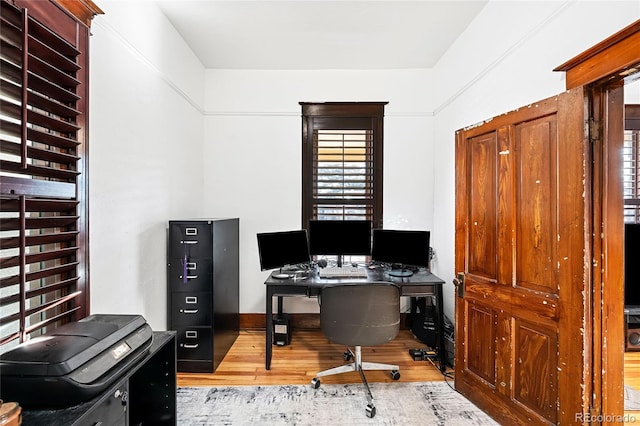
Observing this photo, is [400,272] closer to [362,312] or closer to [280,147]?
[362,312]

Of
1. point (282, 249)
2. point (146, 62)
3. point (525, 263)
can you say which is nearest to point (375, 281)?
point (282, 249)

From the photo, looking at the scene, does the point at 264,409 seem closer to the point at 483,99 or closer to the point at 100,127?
the point at 100,127

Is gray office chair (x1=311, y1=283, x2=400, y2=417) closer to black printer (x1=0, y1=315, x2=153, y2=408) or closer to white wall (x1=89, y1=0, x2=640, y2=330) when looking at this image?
white wall (x1=89, y1=0, x2=640, y2=330)

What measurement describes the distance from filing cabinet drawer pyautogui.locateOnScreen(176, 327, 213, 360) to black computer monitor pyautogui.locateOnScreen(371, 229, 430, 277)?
5.92 ft

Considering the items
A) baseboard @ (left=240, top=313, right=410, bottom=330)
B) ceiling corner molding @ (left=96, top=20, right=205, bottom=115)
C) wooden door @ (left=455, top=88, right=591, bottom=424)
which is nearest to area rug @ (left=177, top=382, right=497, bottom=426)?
wooden door @ (left=455, top=88, right=591, bottom=424)

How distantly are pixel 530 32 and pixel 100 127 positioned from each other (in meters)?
2.79

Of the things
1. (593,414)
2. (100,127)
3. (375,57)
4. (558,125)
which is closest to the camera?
(593,414)

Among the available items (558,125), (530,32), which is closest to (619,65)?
(558,125)

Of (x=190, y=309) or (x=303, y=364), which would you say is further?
(x=303, y=364)

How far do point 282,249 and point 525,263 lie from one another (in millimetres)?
2104

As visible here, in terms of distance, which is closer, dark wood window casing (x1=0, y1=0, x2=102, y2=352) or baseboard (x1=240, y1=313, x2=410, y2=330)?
dark wood window casing (x1=0, y1=0, x2=102, y2=352)

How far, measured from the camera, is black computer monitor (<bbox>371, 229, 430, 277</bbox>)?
2.97 m

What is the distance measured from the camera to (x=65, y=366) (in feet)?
3.16

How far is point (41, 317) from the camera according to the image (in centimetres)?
141
